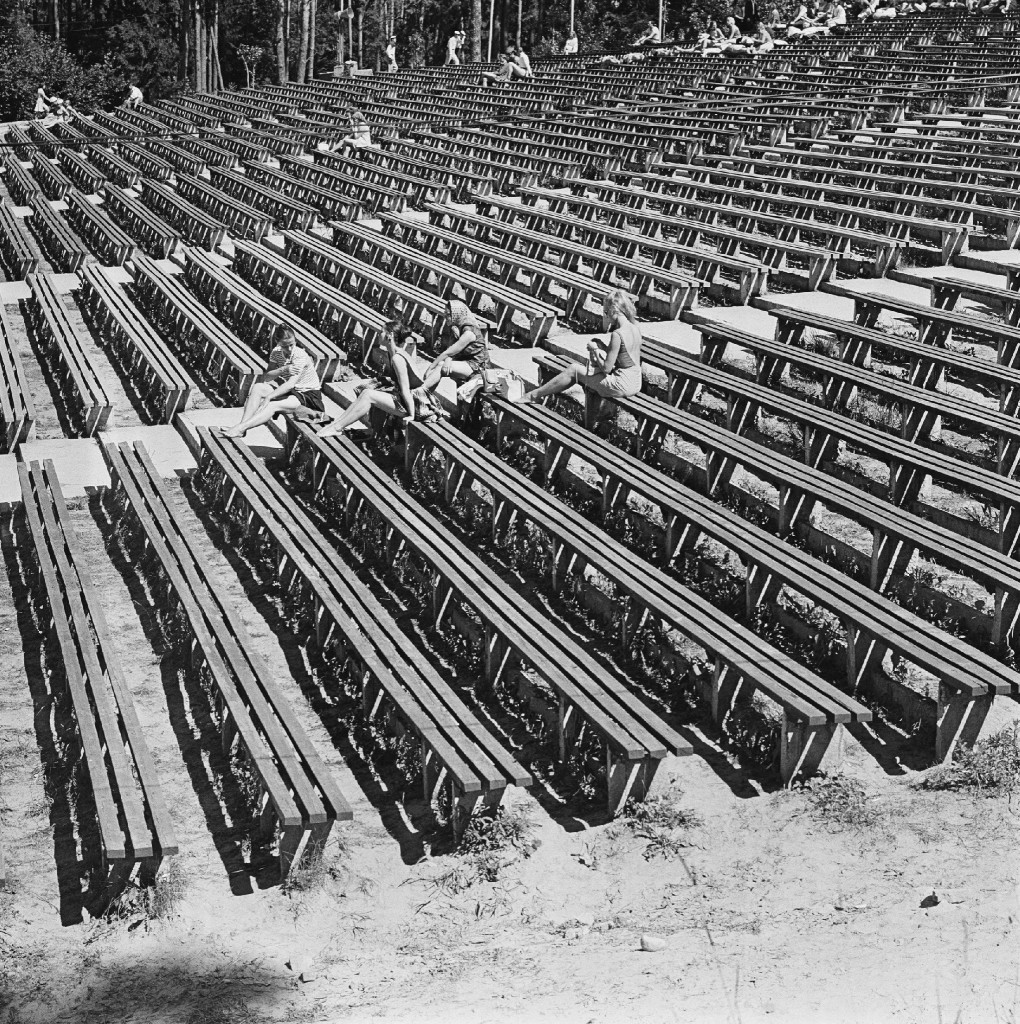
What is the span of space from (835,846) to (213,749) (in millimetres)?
2985

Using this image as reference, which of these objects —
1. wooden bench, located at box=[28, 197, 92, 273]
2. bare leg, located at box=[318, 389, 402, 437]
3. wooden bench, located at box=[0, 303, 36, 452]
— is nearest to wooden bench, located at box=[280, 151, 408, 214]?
wooden bench, located at box=[28, 197, 92, 273]

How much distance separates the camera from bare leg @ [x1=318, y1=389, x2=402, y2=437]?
1055cm

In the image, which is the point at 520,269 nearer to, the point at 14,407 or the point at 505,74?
the point at 14,407

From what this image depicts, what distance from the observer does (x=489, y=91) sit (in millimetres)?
33812

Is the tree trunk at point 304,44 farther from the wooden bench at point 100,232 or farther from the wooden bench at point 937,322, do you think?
the wooden bench at point 937,322

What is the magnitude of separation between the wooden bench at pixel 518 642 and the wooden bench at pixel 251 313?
9.27 feet

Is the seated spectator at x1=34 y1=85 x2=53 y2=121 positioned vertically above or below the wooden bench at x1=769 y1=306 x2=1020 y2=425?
below

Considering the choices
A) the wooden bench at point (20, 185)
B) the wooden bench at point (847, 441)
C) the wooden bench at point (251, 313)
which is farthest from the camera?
the wooden bench at point (20, 185)

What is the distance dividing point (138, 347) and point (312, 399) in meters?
3.19

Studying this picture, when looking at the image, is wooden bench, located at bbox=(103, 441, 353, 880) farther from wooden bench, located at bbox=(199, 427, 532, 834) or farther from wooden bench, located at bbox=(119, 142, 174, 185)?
wooden bench, located at bbox=(119, 142, 174, 185)

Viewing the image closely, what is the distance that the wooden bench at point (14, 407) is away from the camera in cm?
1103

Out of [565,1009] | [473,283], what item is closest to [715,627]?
[565,1009]

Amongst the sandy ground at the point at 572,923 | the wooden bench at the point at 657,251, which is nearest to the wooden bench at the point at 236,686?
the sandy ground at the point at 572,923

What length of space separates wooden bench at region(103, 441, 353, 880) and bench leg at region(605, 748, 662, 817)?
1.16 meters
